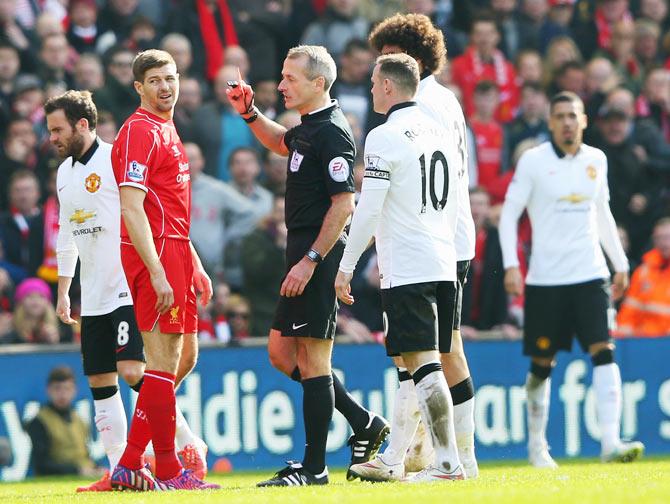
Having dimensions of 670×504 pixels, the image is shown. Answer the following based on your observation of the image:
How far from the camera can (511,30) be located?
61.6ft

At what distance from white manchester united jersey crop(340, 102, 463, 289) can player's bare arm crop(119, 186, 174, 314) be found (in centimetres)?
107

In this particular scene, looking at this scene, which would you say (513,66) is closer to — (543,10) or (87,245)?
(543,10)

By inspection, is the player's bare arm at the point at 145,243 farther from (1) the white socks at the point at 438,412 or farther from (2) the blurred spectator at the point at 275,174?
(2) the blurred spectator at the point at 275,174

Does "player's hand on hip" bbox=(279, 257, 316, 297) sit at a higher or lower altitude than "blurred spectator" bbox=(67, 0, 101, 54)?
lower

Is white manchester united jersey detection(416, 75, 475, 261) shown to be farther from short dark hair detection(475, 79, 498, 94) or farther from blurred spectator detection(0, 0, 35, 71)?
blurred spectator detection(0, 0, 35, 71)

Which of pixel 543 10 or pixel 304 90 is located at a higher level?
pixel 543 10

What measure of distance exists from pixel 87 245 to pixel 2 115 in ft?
21.1

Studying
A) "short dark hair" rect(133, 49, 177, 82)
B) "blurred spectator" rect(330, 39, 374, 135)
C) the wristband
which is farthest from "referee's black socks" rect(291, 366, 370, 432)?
"blurred spectator" rect(330, 39, 374, 135)

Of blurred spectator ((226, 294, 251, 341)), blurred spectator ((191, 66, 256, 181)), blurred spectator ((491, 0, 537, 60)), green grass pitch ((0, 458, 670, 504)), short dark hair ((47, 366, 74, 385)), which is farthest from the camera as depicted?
blurred spectator ((491, 0, 537, 60))

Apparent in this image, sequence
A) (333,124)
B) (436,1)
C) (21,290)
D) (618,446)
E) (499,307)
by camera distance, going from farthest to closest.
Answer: (436,1)
(499,307)
(21,290)
(618,446)
(333,124)

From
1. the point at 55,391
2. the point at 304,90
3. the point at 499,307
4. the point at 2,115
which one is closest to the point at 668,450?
the point at 499,307

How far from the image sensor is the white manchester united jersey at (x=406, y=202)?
27.0 feet

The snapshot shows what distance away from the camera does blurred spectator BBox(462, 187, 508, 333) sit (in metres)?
14.7

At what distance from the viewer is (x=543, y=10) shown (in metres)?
19.0
